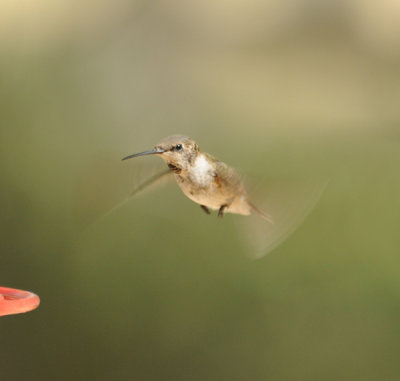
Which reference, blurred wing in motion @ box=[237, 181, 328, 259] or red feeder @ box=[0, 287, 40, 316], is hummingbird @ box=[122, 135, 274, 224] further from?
red feeder @ box=[0, 287, 40, 316]

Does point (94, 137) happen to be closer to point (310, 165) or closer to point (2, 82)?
point (2, 82)

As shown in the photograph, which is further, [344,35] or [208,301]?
[344,35]

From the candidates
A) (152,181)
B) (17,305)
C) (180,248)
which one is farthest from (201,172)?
(180,248)

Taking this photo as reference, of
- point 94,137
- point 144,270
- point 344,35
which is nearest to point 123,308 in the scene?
point 144,270

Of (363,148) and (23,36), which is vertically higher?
(23,36)

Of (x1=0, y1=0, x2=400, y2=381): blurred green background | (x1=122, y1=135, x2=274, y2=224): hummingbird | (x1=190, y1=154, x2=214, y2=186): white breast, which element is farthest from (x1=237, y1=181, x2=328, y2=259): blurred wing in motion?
(x1=0, y1=0, x2=400, y2=381): blurred green background

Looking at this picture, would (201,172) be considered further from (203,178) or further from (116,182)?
(116,182)
